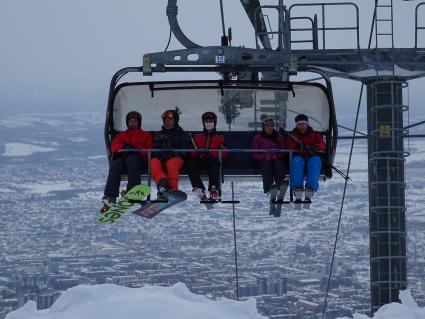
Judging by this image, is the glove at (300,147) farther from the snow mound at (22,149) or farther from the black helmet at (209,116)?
the snow mound at (22,149)

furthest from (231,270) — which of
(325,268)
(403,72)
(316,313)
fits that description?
(403,72)

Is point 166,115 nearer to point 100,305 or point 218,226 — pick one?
point 100,305

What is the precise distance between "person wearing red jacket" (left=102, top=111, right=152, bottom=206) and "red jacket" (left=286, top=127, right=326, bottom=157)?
5.44 feet

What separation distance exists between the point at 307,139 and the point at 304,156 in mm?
230

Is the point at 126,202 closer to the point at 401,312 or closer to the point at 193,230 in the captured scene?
the point at 401,312

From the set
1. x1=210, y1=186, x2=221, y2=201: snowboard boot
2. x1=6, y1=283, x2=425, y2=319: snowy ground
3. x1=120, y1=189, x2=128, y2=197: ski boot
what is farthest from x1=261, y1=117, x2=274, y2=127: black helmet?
x1=6, y1=283, x2=425, y2=319: snowy ground

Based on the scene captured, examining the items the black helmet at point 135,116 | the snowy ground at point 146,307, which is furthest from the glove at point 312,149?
the snowy ground at point 146,307

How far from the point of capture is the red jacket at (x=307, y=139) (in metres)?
19.0

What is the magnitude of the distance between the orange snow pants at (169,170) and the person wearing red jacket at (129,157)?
0.59 ft

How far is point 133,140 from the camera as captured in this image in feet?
61.5

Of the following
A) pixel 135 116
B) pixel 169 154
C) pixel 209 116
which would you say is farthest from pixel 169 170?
pixel 209 116

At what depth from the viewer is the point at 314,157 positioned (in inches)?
744

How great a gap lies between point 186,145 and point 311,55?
259 cm

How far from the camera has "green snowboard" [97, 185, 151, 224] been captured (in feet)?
58.7
